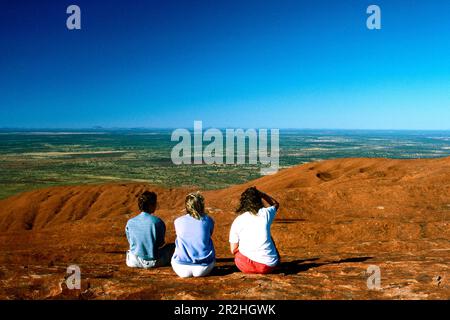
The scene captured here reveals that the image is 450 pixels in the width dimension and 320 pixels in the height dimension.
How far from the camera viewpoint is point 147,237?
5406 mm

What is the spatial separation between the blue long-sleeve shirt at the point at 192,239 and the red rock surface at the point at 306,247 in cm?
32

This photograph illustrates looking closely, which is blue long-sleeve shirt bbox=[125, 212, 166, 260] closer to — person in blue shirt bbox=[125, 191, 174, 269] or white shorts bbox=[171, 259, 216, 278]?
person in blue shirt bbox=[125, 191, 174, 269]

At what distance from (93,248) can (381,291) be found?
6.99 m

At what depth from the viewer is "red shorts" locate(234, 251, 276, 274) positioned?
516 centimetres

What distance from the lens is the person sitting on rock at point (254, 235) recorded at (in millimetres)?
4898

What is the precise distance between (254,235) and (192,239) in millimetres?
825

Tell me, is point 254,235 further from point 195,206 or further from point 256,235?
point 195,206

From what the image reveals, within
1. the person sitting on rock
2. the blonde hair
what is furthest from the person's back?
the blonde hair

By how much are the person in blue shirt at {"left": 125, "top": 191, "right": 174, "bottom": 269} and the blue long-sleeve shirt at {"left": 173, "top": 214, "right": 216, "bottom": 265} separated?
1.75ft

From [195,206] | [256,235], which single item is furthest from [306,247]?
[195,206]

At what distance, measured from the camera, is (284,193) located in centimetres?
1409

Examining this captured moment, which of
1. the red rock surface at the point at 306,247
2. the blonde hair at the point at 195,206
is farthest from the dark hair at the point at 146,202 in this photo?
the red rock surface at the point at 306,247

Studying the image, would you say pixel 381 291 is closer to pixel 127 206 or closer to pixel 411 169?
pixel 411 169

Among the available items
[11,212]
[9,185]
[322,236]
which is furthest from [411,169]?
[9,185]
